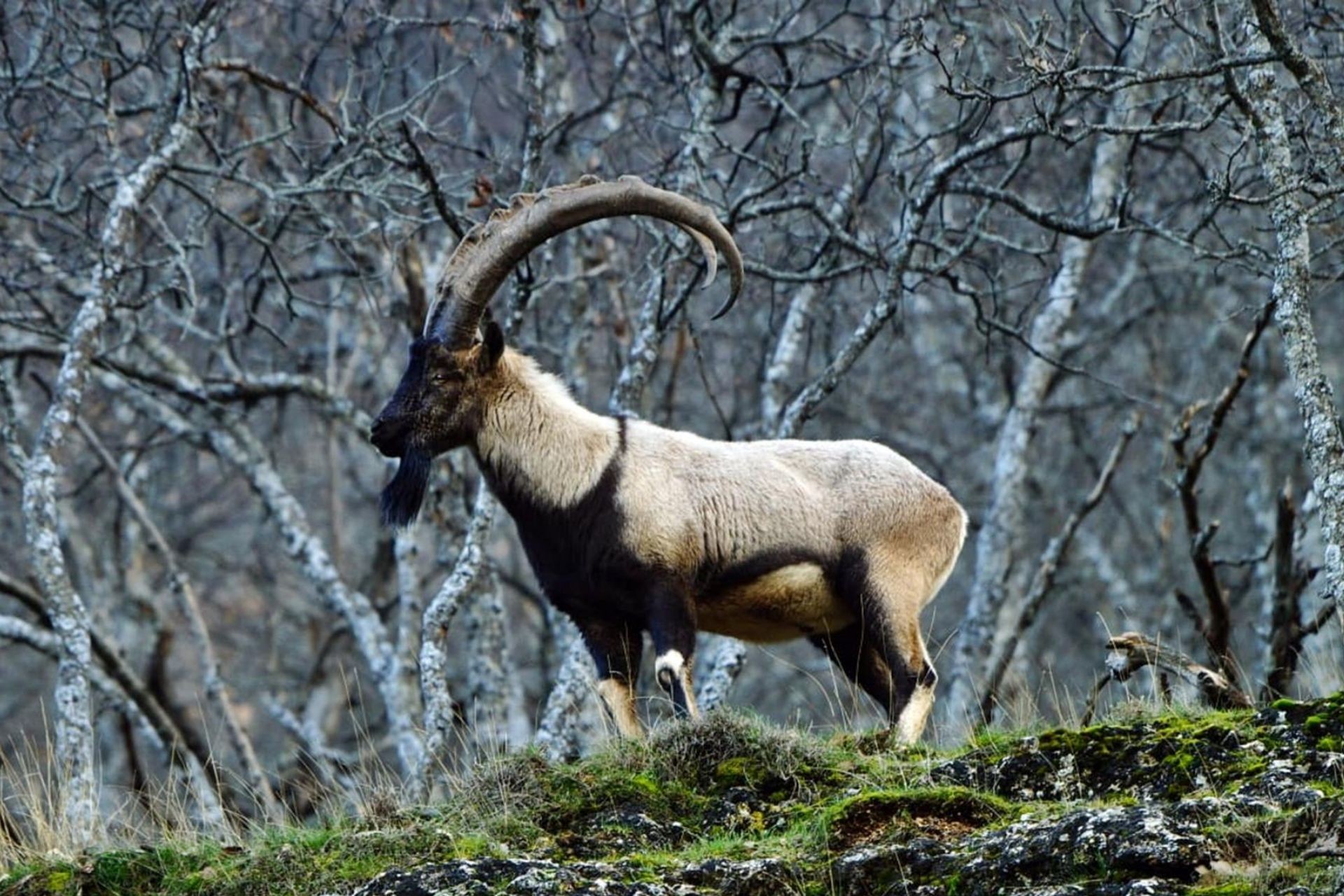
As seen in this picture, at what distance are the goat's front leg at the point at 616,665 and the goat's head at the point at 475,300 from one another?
130 centimetres

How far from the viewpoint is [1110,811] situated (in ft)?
20.6

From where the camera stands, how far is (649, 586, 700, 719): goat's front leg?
9.22 metres

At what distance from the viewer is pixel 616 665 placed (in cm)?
965

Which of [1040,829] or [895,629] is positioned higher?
[895,629]

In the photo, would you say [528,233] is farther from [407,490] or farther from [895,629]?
[895,629]

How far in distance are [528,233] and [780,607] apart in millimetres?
2362

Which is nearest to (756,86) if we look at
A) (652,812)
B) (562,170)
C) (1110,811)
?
(562,170)

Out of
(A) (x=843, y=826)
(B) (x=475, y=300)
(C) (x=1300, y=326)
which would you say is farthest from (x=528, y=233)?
(A) (x=843, y=826)

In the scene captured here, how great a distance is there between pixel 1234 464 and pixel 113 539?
14.4m

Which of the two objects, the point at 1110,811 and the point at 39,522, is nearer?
the point at 1110,811

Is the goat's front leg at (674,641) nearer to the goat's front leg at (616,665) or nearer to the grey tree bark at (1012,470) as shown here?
the goat's front leg at (616,665)

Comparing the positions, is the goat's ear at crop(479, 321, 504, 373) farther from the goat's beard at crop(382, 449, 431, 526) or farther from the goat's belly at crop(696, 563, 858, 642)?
the goat's belly at crop(696, 563, 858, 642)

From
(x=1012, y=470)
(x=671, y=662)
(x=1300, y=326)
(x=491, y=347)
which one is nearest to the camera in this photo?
(x=1300, y=326)

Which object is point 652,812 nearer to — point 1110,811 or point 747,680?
point 1110,811
